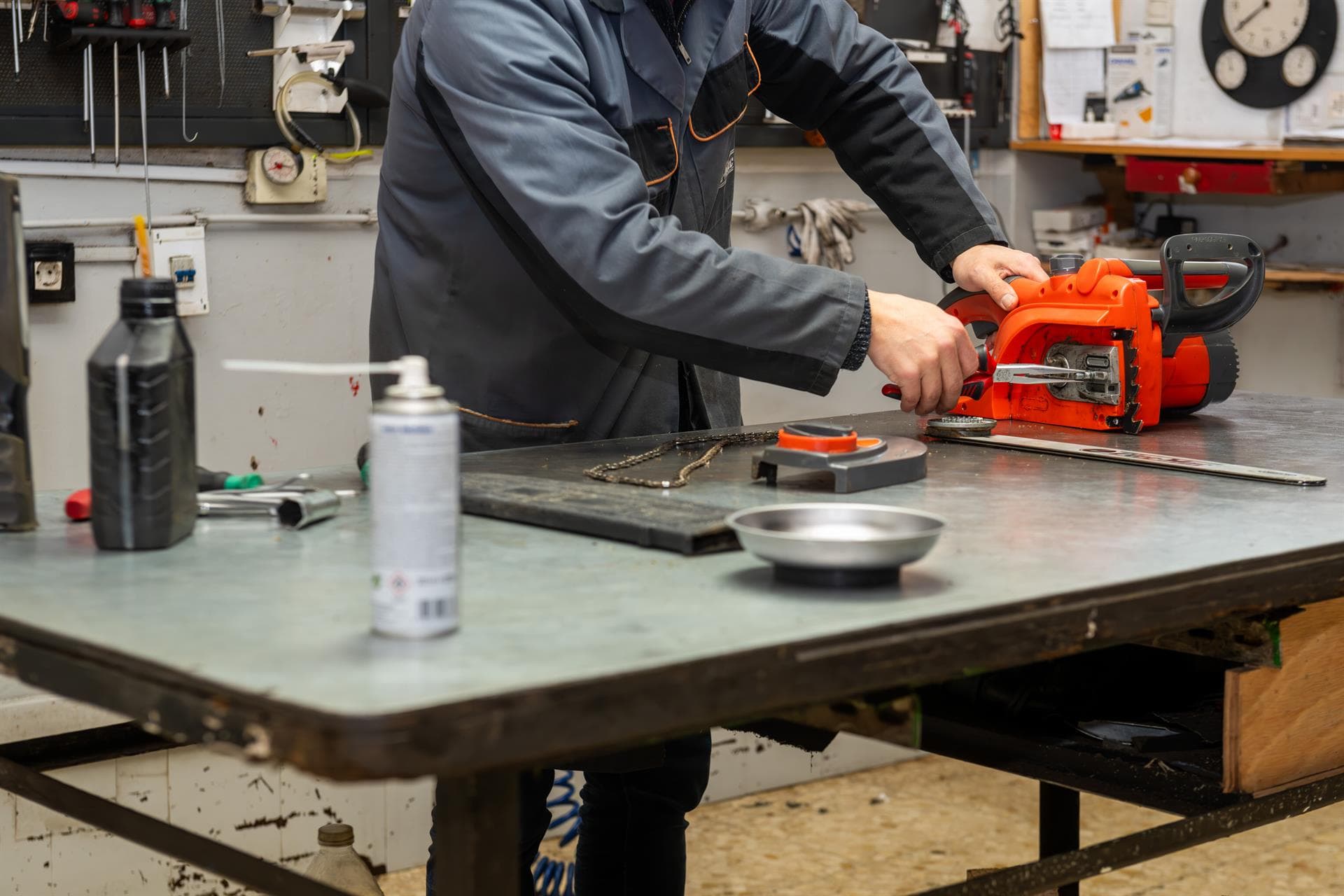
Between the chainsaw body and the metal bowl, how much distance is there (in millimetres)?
747

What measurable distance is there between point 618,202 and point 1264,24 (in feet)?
7.37

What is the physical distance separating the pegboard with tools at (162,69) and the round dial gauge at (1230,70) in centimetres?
182

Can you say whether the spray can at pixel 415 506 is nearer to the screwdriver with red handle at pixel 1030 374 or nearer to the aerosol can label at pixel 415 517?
the aerosol can label at pixel 415 517

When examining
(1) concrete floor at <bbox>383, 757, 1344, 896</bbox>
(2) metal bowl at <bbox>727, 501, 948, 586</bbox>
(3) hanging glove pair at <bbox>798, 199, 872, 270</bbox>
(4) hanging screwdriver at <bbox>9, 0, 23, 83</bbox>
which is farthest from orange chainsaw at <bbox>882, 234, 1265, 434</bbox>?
(4) hanging screwdriver at <bbox>9, 0, 23, 83</bbox>

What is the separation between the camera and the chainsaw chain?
4.83ft

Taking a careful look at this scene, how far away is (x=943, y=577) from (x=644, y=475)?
0.48 metres

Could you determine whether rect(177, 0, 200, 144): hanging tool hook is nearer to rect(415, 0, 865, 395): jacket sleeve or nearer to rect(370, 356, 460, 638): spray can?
rect(415, 0, 865, 395): jacket sleeve

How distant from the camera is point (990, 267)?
1980mm

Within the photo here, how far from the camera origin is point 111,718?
240cm

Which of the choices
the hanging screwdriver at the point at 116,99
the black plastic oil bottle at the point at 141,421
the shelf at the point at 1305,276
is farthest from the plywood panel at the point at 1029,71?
the black plastic oil bottle at the point at 141,421

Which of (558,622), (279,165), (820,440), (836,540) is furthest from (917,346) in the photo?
(279,165)

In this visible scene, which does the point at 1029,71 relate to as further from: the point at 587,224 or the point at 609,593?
the point at 609,593

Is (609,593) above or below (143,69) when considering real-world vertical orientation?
below

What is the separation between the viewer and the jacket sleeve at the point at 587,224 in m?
1.48
